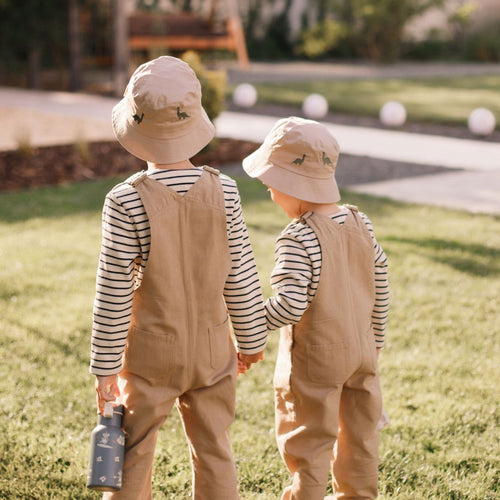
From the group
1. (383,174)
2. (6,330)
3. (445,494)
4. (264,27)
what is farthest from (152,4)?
(445,494)

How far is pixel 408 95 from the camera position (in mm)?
15594

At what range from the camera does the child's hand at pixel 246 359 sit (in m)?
2.51

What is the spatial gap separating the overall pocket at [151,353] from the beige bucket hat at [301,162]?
57 centimetres

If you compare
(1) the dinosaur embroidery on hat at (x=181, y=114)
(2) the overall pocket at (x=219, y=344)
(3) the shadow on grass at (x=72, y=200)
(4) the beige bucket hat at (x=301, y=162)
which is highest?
(1) the dinosaur embroidery on hat at (x=181, y=114)

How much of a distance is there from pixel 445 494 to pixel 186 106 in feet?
5.57

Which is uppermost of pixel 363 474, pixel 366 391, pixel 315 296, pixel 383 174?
pixel 315 296

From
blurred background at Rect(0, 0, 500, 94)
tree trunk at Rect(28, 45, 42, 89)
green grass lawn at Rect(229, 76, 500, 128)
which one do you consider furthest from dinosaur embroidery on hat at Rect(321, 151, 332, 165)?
tree trunk at Rect(28, 45, 42, 89)

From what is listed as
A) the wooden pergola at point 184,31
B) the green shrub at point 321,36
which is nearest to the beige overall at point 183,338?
the wooden pergola at point 184,31

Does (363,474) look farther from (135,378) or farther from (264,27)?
(264,27)

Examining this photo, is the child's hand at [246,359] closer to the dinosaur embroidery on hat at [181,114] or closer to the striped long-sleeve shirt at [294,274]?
the striped long-sleeve shirt at [294,274]

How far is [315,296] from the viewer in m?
2.43

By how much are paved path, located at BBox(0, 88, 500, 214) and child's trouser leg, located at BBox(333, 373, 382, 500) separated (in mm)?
4867

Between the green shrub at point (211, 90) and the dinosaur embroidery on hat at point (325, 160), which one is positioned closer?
the dinosaur embroidery on hat at point (325, 160)

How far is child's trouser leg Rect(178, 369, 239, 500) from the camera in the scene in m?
2.41
